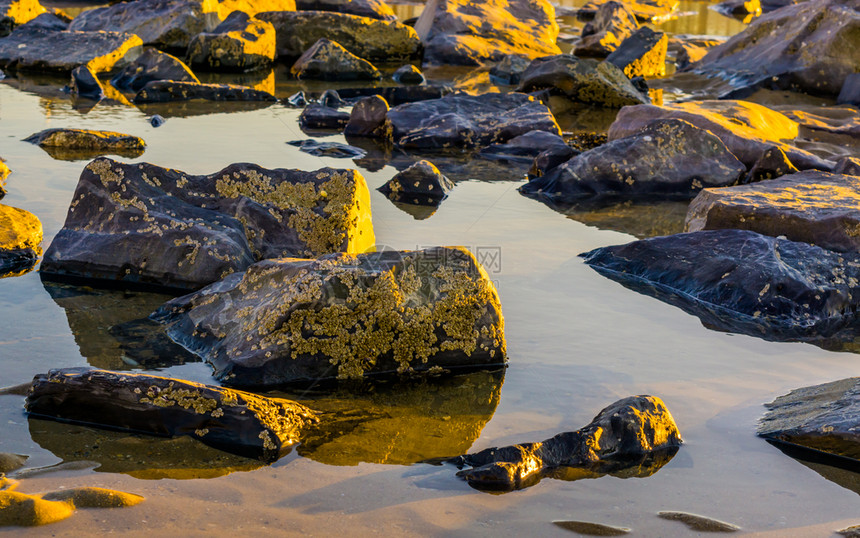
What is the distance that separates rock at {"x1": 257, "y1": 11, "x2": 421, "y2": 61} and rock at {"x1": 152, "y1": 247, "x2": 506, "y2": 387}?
13.9 metres

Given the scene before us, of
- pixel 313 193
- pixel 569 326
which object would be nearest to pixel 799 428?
pixel 569 326

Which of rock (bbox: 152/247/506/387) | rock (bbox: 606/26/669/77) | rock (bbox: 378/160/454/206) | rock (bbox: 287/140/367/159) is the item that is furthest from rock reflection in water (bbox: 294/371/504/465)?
rock (bbox: 606/26/669/77)

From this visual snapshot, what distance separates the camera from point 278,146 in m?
10.9

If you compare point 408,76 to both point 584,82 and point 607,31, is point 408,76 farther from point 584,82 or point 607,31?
point 607,31

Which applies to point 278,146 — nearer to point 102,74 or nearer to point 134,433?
point 102,74

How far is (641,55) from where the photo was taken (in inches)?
688

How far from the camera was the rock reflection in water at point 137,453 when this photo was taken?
3.92m

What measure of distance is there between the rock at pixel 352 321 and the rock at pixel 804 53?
470 inches

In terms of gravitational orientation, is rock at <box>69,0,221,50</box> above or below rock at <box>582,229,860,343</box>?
above

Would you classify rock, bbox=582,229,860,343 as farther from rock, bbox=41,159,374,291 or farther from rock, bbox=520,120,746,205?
rock, bbox=520,120,746,205

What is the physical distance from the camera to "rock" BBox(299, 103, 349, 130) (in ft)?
40.1

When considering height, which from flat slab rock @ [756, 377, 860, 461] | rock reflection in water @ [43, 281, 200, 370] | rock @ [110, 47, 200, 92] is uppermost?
rock @ [110, 47, 200, 92]

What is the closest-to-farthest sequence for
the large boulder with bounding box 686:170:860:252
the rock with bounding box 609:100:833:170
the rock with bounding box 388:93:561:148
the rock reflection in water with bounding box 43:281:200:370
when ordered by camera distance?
the rock reflection in water with bounding box 43:281:200:370 → the large boulder with bounding box 686:170:860:252 → the rock with bounding box 609:100:833:170 → the rock with bounding box 388:93:561:148

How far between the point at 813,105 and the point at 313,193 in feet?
35.9
